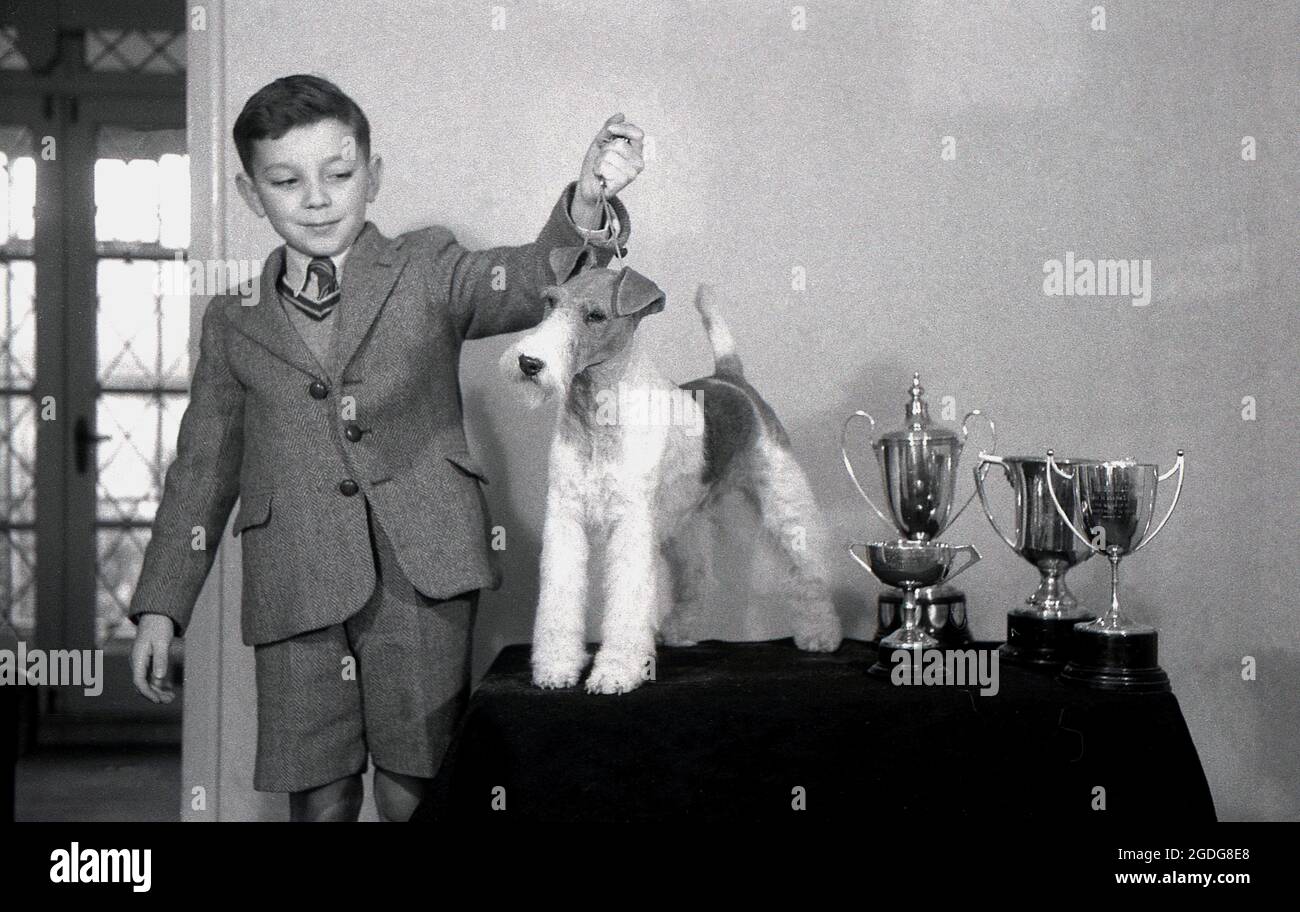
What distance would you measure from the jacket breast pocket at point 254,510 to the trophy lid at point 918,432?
0.84 meters

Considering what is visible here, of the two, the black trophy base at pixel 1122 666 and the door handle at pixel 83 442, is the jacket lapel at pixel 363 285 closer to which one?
the door handle at pixel 83 442

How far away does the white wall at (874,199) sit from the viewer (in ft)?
6.31

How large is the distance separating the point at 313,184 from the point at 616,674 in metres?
0.76

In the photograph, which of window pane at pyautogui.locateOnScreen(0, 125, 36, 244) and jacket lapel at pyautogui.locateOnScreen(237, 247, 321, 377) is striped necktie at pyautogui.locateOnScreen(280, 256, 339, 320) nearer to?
jacket lapel at pyautogui.locateOnScreen(237, 247, 321, 377)

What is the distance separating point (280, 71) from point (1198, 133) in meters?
1.62

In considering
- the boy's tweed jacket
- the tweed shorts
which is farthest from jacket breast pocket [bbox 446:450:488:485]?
the tweed shorts

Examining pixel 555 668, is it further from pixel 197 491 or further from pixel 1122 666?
pixel 1122 666

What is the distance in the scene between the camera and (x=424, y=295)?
1494 mm

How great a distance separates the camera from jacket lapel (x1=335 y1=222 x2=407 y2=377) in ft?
4.72

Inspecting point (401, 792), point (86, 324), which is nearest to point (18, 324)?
point (86, 324)

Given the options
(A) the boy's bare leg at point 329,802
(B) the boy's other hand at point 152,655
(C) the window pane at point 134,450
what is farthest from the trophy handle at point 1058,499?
(C) the window pane at point 134,450

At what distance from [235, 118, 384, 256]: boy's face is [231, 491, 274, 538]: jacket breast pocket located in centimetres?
34

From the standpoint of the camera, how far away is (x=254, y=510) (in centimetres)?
147
